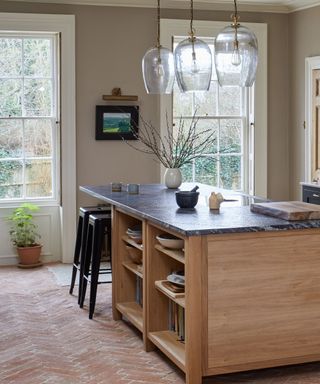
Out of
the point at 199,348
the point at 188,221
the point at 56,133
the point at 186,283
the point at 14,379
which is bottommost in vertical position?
the point at 14,379

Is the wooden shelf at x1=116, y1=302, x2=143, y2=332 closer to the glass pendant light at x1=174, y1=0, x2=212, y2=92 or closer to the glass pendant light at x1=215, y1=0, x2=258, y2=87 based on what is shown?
the glass pendant light at x1=174, y1=0, x2=212, y2=92

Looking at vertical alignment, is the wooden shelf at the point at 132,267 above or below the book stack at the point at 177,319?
above

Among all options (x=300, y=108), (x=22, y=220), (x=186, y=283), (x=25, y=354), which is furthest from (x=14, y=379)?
(x=300, y=108)

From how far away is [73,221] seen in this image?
24.6ft

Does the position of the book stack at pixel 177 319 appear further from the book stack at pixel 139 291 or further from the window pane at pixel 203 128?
the window pane at pixel 203 128

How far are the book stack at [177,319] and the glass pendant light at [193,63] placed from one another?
1.42 metres

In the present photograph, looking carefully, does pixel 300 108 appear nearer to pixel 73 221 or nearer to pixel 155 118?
pixel 155 118

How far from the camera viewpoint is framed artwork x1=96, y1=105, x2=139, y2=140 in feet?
24.7

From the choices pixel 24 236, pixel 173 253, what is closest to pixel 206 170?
pixel 24 236

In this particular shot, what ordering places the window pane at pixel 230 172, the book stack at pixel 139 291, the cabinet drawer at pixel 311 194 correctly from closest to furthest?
1. the book stack at pixel 139 291
2. the cabinet drawer at pixel 311 194
3. the window pane at pixel 230 172

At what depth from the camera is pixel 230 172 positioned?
818 cm

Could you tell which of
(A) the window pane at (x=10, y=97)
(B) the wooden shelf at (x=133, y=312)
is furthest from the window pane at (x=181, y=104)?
(B) the wooden shelf at (x=133, y=312)

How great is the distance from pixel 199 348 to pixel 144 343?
0.86 metres

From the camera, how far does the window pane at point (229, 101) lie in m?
8.08
